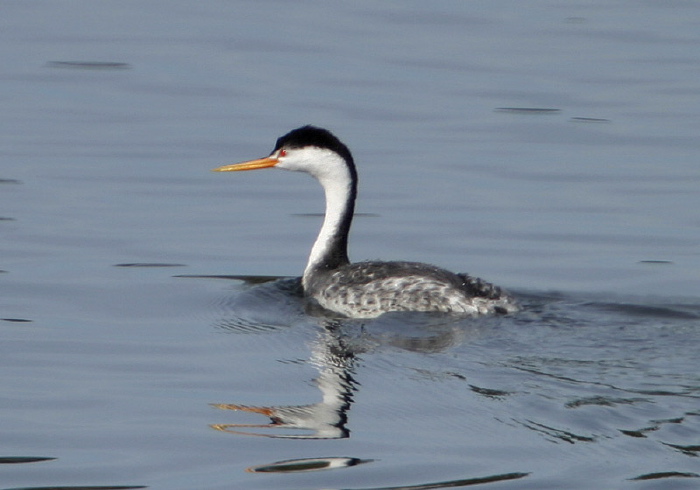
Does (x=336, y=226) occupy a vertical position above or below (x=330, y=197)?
below

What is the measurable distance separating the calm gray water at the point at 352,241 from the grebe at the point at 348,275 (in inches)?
7.5

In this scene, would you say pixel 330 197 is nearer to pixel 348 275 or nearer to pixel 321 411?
pixel 348 275

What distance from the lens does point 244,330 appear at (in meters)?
11.3

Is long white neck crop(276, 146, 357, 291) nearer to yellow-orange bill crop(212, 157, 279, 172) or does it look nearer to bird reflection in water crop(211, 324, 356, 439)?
yellow-orange bill crop(212, 157, 279, 172)

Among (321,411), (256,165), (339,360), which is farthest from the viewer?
(256,165)

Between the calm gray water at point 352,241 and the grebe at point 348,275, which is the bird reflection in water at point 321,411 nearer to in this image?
the calm gray water at point 352,241

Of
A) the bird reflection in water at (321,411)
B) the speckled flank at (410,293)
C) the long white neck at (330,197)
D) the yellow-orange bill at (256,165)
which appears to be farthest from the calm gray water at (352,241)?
the yellow-orange bill at (256,165)

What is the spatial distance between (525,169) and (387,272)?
176 inches

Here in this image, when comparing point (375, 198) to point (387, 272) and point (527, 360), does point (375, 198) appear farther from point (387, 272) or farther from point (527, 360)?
point (527, 360)

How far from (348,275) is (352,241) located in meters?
2.13

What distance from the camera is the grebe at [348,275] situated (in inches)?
450

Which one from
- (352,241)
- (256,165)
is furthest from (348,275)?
(352,241)

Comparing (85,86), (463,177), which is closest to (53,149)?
(85,86)

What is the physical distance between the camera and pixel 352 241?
46.5ft
